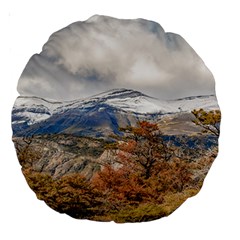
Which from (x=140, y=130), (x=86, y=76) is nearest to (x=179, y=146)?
(x=140, y=130)

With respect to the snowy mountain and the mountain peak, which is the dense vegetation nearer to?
the snowy mountain

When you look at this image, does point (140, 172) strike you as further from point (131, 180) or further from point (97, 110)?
point (97, 110)

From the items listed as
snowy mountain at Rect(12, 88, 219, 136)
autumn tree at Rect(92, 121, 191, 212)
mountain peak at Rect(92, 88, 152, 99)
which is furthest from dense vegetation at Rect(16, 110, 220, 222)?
mountain peak at Rect(92, 88, 152, 99)

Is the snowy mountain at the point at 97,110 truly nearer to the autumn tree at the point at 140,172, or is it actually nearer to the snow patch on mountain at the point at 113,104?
the snow patch on mountain at the point at 113,104

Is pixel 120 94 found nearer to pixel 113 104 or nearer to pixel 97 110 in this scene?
pixel 113 104

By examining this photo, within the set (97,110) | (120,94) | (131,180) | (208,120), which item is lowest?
(131,180)

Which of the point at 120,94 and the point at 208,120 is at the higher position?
the point at 120,94

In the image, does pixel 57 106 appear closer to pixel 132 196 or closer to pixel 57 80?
pixel 57 80

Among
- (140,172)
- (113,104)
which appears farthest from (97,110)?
(140,172)
